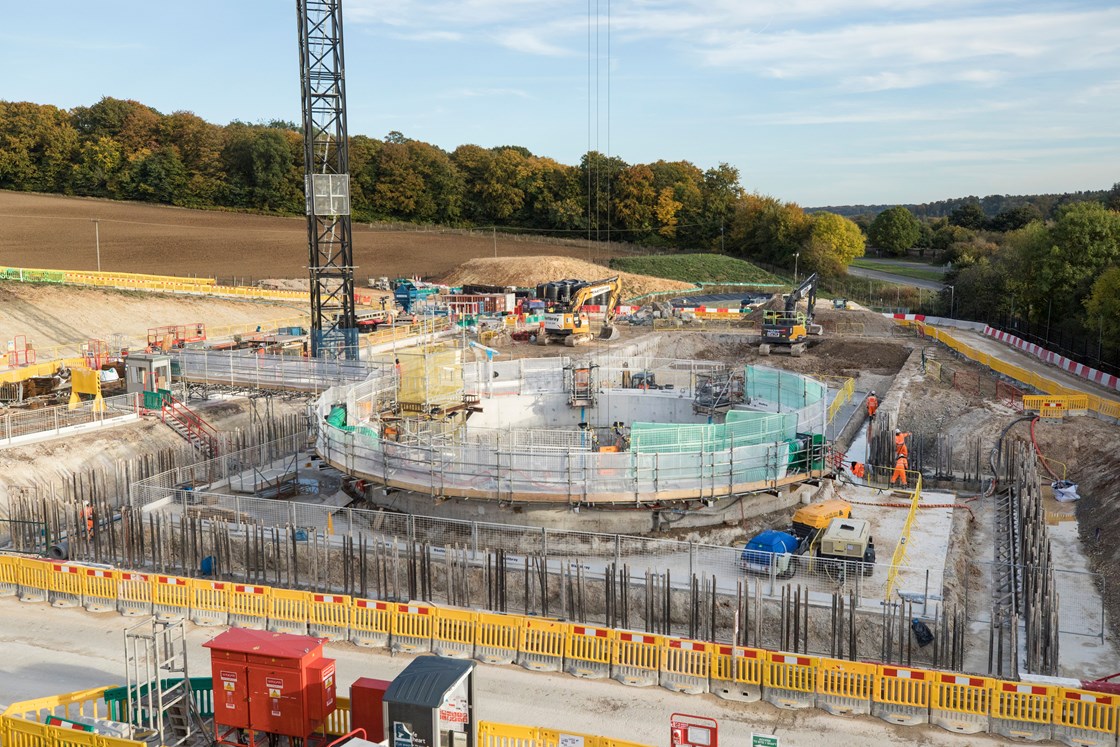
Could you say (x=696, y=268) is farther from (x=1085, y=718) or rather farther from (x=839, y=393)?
(x=1085, y=718)

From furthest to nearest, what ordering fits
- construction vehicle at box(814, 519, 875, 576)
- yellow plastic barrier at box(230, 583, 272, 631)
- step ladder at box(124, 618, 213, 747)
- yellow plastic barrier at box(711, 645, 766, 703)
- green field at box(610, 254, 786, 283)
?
green field at box(610, 254, 786, 283) → construction vehicle at box(814, 519, 875, 576) → yellow plastic barrier at box(230, 583, 272, 631) → yellow plastic barrier at box(711, 645, 766, 703) → step ladder at box(124, 618, 213, 747)

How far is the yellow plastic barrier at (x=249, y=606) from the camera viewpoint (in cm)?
1834

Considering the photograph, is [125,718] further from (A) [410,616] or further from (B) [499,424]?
(B) [499,424]

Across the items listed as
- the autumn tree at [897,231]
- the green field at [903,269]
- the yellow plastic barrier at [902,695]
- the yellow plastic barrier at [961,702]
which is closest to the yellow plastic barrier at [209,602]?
the yellow plastic barrier at [902,695]

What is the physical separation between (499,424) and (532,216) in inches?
3493

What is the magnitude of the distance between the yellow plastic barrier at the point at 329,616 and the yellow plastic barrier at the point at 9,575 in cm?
664

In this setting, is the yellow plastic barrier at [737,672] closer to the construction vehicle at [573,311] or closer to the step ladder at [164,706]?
the step ladder at [164,706]

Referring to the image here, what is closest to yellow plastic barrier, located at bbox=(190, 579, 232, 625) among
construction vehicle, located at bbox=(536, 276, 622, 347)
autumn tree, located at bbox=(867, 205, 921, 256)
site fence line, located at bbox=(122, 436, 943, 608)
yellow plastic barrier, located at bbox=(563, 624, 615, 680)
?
site fence line, located at bbox=(122, 436, 943, 608)

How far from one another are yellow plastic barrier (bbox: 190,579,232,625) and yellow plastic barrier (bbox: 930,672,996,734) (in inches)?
487

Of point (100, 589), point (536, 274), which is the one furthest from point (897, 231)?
point (100, 589)

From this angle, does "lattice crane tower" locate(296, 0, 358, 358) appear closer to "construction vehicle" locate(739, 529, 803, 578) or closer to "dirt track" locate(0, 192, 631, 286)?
"construction vehicle" locate(739, 529, 803, 578)

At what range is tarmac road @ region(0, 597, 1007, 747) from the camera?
47.8 feet

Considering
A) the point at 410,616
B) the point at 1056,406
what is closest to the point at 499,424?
the point at 410,616

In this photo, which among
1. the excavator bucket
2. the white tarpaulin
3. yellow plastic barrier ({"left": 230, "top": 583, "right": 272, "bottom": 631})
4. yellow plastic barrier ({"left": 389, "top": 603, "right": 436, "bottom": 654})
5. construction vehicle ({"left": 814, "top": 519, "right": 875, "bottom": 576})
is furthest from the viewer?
the excavator bucket
